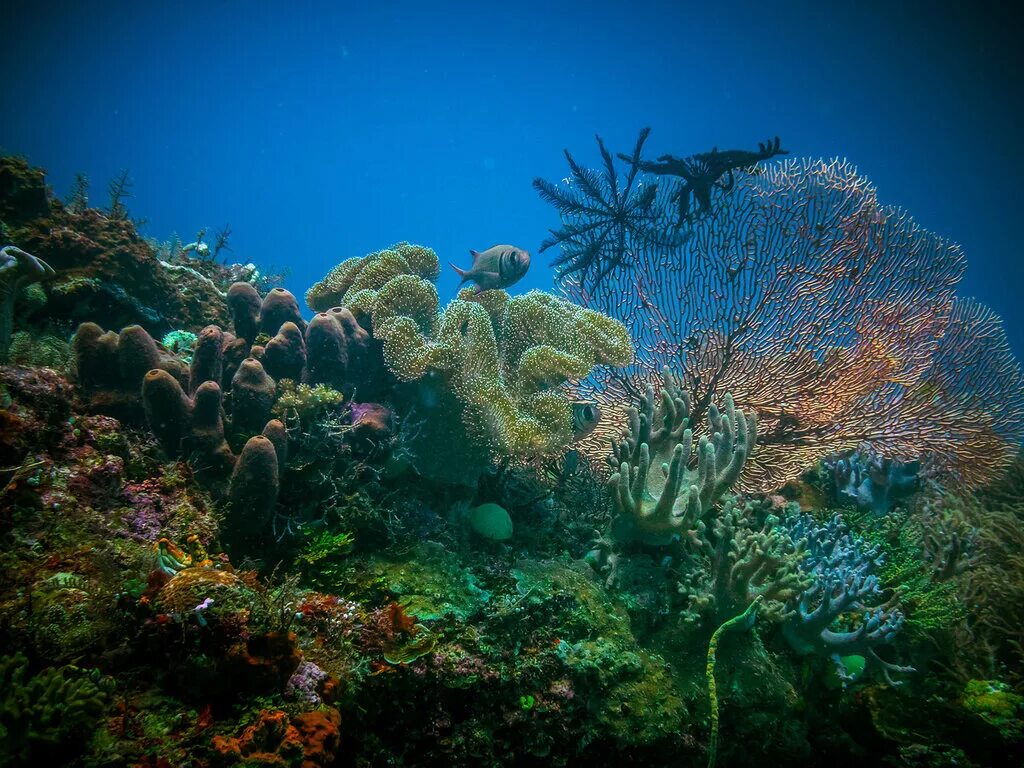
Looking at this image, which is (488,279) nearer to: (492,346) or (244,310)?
(492,346)

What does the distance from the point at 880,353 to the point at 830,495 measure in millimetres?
2026

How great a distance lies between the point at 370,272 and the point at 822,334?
5.75 metres

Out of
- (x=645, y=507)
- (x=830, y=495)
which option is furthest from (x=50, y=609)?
(x=830, y=495)

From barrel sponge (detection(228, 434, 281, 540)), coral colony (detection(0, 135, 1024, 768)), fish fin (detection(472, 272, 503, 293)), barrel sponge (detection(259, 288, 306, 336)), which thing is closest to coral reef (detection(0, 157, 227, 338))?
coral colony (detection(0, 135, 1024, 768))

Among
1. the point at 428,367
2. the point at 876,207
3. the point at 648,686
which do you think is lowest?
the point at 648,686

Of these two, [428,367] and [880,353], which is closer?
[428,367]

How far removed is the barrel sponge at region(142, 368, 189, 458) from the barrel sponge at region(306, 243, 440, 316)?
1.67 meters

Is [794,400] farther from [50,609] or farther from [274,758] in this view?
[50,609]

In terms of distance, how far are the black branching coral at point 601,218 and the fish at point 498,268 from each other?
205cm

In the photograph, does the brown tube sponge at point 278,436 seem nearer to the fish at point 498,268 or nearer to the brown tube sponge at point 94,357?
the brown tube sponge at point 94,357

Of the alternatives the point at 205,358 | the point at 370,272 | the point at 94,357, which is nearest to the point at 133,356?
the point at 94,357

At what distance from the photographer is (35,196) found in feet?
15.7

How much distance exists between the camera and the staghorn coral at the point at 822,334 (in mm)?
5648

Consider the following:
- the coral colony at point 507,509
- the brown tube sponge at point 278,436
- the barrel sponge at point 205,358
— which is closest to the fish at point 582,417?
the coral colony at point 507,509
